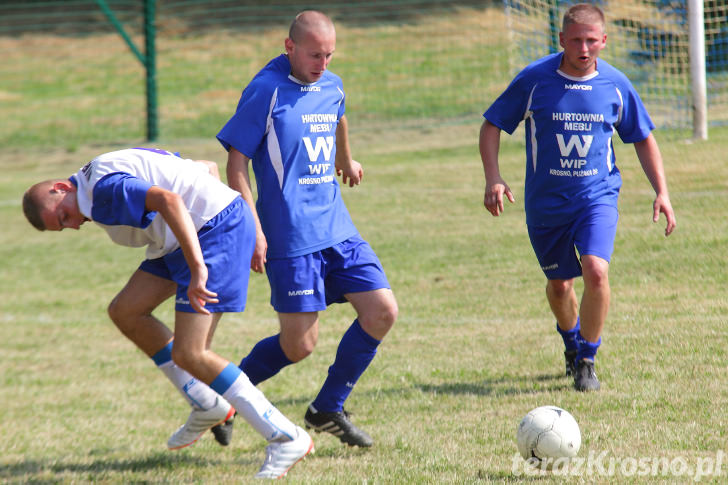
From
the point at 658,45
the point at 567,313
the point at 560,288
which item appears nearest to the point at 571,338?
the point at 567,313

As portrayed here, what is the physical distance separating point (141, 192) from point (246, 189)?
73 cm

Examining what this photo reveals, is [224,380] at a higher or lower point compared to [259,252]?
lower

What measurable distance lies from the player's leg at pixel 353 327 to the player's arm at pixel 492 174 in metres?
0.84

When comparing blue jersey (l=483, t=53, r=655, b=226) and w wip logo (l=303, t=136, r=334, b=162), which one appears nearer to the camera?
w wip logo (l=303, t=136, r=334, b=162)

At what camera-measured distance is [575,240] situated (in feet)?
17.1

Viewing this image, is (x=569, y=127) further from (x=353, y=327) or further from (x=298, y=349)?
(x=298, y=349)

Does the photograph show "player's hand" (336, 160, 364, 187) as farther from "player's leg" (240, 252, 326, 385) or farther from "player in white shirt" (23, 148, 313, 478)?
"player in white shirt" (23, 148, 313, 478)

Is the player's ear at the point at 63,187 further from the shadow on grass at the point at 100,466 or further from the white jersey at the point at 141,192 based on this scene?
the shadow on grass at the point at 100,466

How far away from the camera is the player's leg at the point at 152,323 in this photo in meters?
4.39

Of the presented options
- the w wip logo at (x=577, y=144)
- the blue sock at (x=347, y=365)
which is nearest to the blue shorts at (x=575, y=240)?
the w wip logo at (x=577, y=144)

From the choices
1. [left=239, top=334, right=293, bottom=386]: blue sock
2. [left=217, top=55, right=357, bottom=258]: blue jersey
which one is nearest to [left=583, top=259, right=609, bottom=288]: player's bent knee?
[left=217, top=55, right=357, bottom=258]: blue jersey

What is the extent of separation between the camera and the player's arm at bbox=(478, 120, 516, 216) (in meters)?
5.03

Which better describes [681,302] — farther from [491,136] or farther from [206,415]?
[206,415]

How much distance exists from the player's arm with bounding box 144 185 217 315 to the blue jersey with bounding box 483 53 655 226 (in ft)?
7.32
